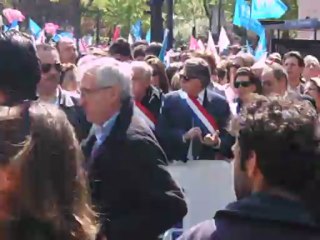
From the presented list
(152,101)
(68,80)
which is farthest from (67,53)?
(68,80)

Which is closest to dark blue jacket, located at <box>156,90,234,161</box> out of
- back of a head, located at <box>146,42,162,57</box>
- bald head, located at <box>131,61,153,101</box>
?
bald head, located at <box>131,61,153,101</box>

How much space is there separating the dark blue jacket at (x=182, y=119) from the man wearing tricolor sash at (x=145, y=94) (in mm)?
119

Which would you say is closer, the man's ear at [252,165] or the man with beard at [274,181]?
the man with beard at [274,181]

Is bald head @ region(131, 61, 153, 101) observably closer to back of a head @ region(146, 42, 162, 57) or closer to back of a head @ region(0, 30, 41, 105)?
back of a head @ region(0, 30, 41, 105)

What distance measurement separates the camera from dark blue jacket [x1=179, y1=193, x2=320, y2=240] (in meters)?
2.88

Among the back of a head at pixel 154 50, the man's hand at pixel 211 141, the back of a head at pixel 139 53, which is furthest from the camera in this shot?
the back of a head at pixel 154 50

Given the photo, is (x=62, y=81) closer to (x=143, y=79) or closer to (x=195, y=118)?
(x=143, y=79)

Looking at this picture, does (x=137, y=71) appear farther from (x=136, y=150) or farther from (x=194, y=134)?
(x=136, y=150)

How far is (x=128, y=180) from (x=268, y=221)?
63.6 inches

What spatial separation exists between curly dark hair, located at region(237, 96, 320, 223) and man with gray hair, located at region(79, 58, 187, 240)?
140 centimetres

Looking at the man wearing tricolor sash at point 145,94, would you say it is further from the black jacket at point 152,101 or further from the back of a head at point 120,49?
the back of a head at point 120,49

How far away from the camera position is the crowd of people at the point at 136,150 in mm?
2791

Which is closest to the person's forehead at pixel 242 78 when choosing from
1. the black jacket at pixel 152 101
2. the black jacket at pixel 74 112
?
the black jacket at pixel 152 101

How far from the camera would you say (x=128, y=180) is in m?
4.42
